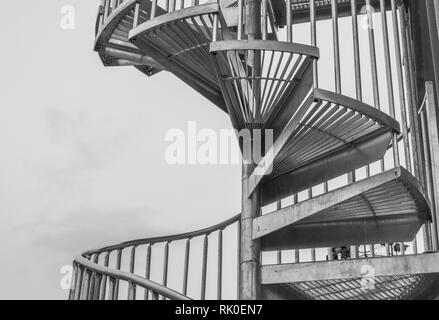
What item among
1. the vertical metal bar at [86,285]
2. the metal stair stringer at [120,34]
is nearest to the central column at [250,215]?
the metal stair stringer at [120,34]

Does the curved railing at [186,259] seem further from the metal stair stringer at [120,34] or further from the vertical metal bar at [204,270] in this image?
the metal stair stringer at [120,34]

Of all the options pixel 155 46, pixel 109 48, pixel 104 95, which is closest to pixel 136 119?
pixel 104 95

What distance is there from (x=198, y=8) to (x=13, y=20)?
15.1 feet

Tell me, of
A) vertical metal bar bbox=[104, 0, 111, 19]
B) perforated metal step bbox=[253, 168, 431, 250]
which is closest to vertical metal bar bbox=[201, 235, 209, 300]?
perforated metal step bbox=[253, 168, 431, 250]

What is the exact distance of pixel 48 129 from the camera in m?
8.03

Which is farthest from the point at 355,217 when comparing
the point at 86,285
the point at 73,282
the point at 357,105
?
the point at 73,282

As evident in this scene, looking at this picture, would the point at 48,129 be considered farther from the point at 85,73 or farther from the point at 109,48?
the point at 109,48

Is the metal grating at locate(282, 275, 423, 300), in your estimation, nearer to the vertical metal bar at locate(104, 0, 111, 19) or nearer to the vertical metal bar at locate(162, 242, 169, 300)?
the vertical metal bar at locate(162, 242, 169, 300)

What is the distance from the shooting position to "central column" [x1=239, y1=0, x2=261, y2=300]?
446 centimetres

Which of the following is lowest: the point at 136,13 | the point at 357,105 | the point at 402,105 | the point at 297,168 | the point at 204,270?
the point at 204,270

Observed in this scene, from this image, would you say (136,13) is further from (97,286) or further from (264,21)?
(97,286)

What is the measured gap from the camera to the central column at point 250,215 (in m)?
4.46

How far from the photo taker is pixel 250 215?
469cm

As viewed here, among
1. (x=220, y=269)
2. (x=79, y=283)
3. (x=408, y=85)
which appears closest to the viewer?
(x=79, y=283)
